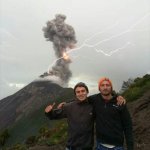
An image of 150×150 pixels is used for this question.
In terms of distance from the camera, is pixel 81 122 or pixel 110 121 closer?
pixel 110 121

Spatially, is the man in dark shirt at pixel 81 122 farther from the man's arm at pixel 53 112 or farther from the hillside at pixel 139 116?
the hillside at pixel 139 116

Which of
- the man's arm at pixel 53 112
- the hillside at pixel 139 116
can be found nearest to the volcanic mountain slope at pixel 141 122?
the hillside at pixel 139 116

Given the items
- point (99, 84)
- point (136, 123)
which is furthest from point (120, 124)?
point (136, 123)

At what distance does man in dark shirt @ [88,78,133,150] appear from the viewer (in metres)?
7.16

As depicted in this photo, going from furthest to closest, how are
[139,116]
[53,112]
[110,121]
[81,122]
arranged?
1. [139,116]
2. [53,112]
3. [81,122]
4. [110,121]

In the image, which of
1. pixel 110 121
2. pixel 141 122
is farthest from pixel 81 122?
pixel 141 122

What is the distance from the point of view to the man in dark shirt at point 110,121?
7164mm

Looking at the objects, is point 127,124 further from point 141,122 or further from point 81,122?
point 141,122

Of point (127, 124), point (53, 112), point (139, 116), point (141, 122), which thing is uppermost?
point (139, 116)

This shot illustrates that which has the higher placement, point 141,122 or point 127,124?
point 141,122

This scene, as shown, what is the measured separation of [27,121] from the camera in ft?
556

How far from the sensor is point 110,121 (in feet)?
23.5

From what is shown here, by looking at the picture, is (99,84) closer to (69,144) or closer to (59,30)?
(69,144)

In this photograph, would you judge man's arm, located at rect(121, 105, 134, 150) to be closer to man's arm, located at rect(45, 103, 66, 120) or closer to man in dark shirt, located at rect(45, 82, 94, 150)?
man in dark shirt, located at rect(45, 82, 94, 150)
